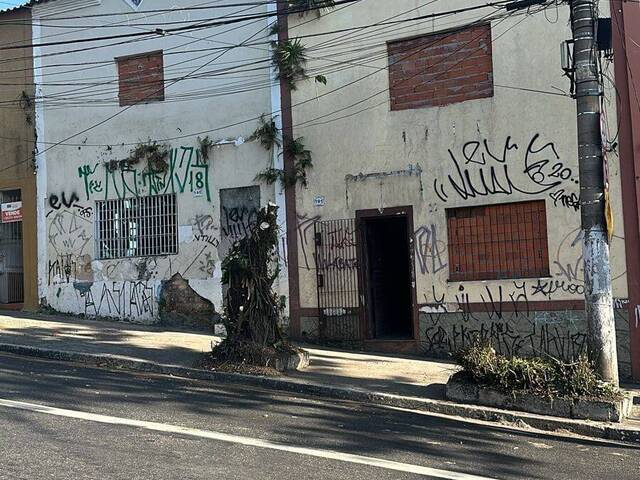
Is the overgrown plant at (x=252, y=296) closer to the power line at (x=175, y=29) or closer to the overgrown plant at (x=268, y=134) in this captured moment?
the overgrown plant at (x=268, y=134)

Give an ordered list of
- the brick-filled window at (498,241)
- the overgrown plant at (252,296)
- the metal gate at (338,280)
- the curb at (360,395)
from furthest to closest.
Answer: the metal gate at (338,280)
the brick-filled window at (498,241)
the overgrown plant at (252,296)
the curb at (360,395)

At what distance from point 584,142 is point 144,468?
626 cm

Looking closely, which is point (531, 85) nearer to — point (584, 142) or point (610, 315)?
point (584, 142)

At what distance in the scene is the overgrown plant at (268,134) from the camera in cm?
1331

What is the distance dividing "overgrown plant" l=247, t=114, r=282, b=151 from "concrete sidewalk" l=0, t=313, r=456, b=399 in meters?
3.67

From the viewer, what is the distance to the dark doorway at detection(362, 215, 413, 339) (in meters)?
12.8

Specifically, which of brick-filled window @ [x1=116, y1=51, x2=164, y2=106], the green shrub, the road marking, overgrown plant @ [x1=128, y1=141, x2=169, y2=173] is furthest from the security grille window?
the green shrub

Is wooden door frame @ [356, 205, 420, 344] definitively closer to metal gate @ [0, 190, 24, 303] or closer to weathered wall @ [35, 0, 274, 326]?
weathered wall @ [35, 0, 274, 326]

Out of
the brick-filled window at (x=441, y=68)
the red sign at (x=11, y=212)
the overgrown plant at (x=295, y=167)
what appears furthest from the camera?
the red sign at (x=11, y=212)

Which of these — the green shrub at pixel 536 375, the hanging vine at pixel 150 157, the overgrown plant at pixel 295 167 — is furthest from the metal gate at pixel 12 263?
the green shrub at pixel 536 375

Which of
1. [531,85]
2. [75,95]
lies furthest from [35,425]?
[75,95]

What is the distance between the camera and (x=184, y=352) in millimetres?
11219

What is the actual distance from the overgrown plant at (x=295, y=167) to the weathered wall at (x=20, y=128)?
5787 mm

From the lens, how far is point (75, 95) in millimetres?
15133
